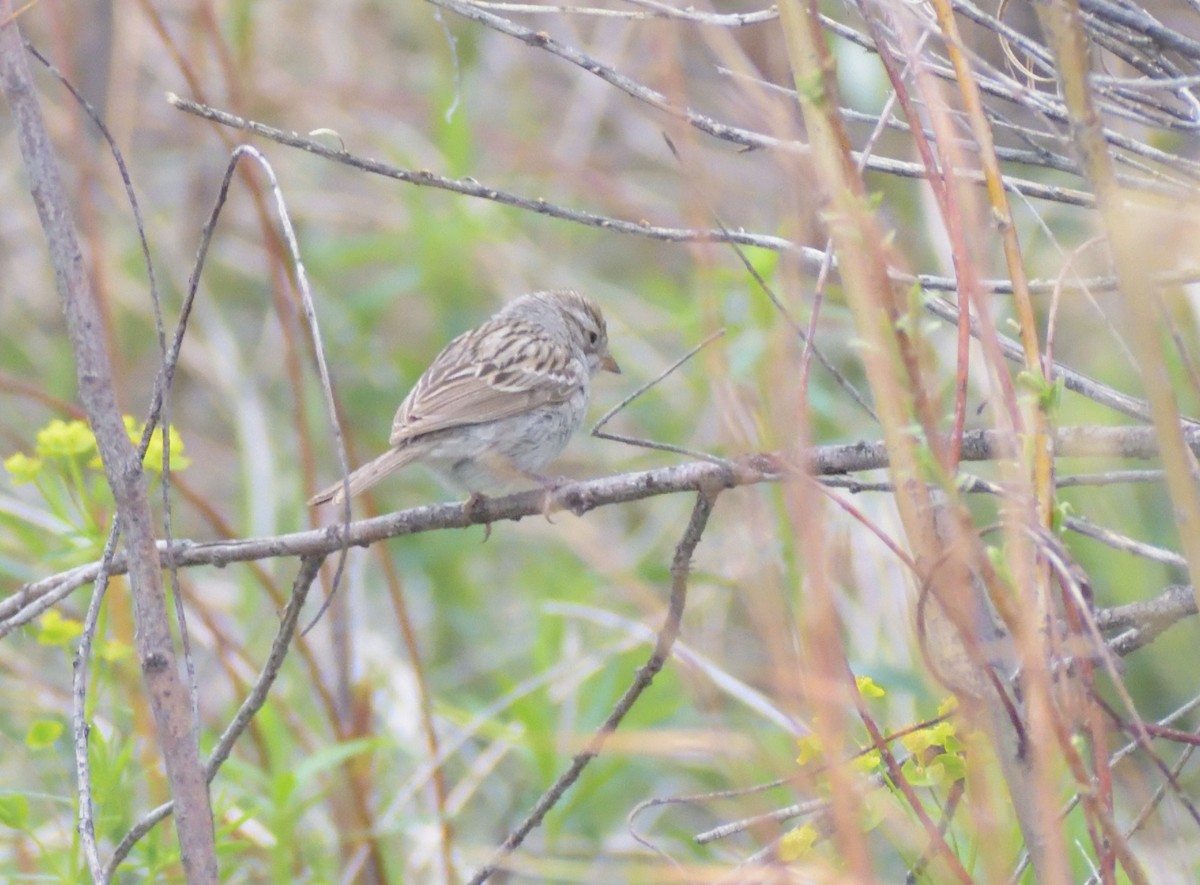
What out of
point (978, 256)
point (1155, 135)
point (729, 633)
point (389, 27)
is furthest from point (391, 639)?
point (978, 256)

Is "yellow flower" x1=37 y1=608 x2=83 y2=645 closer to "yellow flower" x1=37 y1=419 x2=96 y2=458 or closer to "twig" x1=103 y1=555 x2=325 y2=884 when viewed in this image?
"yellow flower" x1=37 y1=419 x2=96 y2=458

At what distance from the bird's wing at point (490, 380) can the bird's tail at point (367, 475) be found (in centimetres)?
6

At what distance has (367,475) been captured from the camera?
11.4ft

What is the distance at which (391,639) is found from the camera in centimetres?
532

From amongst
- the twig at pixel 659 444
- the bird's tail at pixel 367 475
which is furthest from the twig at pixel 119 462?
the bird's tail at pixel 367 475

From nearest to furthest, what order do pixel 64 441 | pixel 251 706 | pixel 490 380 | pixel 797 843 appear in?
pixel 797 843
pixel 251 706
pixel 64 441
pixel 490 380

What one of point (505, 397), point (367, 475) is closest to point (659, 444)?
point (367, 475)

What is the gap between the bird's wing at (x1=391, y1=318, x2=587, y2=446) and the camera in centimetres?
393

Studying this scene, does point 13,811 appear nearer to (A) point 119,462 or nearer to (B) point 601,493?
(A) point 119,462

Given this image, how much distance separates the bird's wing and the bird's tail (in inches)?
2.3

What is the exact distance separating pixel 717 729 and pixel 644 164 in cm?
623

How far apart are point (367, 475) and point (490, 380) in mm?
778

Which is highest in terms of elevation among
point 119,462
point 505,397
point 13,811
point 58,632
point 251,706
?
point 119,462

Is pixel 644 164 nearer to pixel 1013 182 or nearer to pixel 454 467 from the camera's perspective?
pixel 454 467
